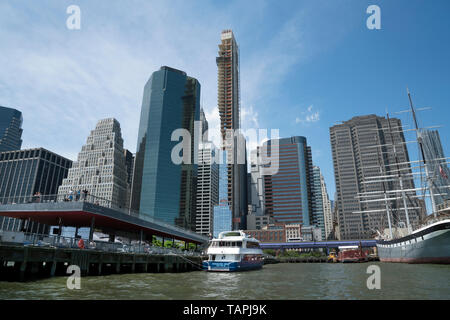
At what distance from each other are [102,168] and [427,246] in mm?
154423

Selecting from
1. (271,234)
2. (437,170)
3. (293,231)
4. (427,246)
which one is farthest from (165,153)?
(427,246)

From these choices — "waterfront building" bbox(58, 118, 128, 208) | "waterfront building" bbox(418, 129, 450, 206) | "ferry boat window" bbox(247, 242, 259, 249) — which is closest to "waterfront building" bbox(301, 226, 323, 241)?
"waterfront building" bbox(418, 129, 450, 206)

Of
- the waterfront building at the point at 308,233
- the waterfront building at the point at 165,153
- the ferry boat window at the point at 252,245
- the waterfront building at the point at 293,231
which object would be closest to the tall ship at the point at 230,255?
the ferry boat window at the point at 252,245

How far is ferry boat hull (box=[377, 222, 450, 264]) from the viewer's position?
4141 cm

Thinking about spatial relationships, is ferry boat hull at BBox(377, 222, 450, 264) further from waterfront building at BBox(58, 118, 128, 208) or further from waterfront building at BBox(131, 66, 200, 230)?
waterfront building at BBox(58, 118, 128, 208)

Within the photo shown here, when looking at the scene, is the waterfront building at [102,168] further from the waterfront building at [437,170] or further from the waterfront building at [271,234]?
the waterfront building at [437,170]

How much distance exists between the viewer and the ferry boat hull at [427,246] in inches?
1630

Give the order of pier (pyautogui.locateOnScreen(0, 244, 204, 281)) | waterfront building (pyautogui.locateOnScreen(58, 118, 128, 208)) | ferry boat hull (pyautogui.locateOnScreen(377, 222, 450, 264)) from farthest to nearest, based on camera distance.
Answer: waterfront building (pyautogui.locateOnScreen(58, 118, 128, 208)) → ferry boat hull (pyautogui.locateOnScreen(377, 222, 450, 264)) → pier (pyautogui.locateOnScreen(0, 244, 204, 281))

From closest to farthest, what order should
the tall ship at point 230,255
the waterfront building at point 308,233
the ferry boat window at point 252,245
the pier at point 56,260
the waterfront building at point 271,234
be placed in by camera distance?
the pier at point 56,260 → the tall ship at point 230,255 → the ferry boat window at point 252,245 → the waterfront building at point 271,234 → the waterfront building at point 308,233

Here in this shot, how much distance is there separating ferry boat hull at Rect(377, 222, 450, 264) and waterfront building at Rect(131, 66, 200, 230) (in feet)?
398

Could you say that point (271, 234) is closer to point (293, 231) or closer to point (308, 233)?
point (293, 231)

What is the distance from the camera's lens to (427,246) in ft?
147

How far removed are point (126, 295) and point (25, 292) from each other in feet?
17.5

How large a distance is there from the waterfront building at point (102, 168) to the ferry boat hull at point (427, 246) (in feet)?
445
